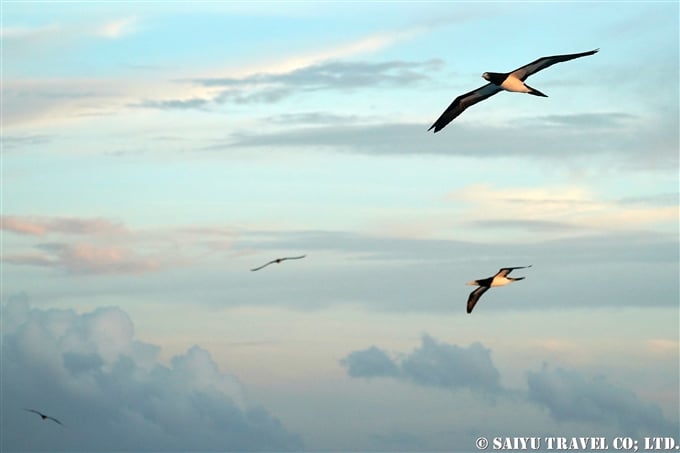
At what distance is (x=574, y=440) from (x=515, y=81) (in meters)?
41.9

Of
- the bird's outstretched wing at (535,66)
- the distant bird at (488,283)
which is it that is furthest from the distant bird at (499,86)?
the distant bird at (488,283)

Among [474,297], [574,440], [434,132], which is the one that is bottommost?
[574,440]

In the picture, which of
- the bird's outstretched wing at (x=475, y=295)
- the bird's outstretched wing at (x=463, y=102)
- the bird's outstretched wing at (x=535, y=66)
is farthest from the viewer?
the bird's outstretched wing at (x=475, y=295)

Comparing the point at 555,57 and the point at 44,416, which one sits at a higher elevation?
the point at 555,57

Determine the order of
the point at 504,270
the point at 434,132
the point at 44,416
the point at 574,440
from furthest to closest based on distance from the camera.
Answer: the point at 574,440 < the point at 44,416 < the point at 504,270 < the point at 434,132

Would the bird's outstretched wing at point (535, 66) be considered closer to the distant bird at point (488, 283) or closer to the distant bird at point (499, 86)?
the distant bird at point (499, 86)

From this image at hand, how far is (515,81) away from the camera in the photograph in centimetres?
8475

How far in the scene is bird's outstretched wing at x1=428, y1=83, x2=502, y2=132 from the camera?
300ft

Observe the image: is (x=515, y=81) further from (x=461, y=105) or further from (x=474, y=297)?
(x=474, y=297)

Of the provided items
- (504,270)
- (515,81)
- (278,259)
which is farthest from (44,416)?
(515,81)

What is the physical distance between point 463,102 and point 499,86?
500 centimetres

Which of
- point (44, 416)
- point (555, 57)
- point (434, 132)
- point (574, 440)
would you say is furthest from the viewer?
point (574, 440)

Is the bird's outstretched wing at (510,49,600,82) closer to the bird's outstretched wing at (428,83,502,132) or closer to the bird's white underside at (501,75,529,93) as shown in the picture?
the bird's white underside at (501,75,529,93)

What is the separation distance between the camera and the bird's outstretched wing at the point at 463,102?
9150 centimetres
